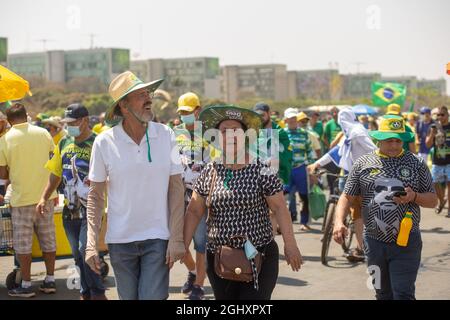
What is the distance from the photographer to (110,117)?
5.48m

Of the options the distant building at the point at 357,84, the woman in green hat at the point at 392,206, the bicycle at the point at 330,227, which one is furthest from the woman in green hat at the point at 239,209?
the distant building at the point at 357,84

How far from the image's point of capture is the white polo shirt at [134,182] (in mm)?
5242

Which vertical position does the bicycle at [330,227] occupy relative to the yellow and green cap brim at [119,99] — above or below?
below

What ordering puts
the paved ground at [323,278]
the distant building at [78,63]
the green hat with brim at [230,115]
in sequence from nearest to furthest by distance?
the green hat with brim at [230,115] → the paved ground at [323,278] → the distant building at [78,63]

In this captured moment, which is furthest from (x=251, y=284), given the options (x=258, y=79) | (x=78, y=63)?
(x=258, y=79)

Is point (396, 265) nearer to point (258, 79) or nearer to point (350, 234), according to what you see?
point (350, 234)

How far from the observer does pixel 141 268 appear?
5316 millimetres

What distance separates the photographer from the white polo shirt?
17.2 ft

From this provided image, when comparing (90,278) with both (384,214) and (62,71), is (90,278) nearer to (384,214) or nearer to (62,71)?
(384,214)

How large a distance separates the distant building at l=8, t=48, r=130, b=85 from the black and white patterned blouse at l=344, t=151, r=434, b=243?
142 meters

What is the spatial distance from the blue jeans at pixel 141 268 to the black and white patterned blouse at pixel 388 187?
5.69 feet

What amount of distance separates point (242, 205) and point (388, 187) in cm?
135

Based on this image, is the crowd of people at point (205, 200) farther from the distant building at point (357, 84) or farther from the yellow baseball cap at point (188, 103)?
the distant building at point (357, 84)

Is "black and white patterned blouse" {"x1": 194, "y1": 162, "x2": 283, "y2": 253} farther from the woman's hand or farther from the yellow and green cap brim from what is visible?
the yellow and green cap brim
